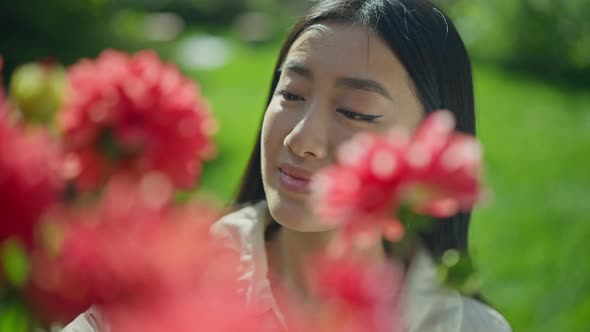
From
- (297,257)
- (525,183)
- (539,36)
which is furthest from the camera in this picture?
(539,36)

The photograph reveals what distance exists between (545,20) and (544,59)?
35 centimetres

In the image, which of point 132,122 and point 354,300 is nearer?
point 354,300

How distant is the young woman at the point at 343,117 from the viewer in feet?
3.58

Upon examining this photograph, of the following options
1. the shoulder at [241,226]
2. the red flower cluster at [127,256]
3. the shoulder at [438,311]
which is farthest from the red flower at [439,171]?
the shoulder at [241,226]

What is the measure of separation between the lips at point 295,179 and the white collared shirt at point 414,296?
0.19m

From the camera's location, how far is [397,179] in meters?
0.51

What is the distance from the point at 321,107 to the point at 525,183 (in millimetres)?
3012

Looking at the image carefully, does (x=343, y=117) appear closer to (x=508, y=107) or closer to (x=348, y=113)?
(x=348, y=113)

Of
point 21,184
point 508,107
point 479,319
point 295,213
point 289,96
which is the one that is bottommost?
point 508,107

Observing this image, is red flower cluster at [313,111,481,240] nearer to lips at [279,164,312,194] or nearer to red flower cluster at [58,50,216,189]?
red flower cluster at [58,50,216,189]

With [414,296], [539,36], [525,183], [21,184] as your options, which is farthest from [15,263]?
[539,36]

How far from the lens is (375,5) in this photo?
1.25m

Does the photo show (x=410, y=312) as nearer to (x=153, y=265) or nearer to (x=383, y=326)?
(x=383, y=326)

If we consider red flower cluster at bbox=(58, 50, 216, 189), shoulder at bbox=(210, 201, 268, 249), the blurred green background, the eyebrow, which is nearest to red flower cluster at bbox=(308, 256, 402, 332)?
red flower cluster at bbox=(58, 50, 216, 189)
